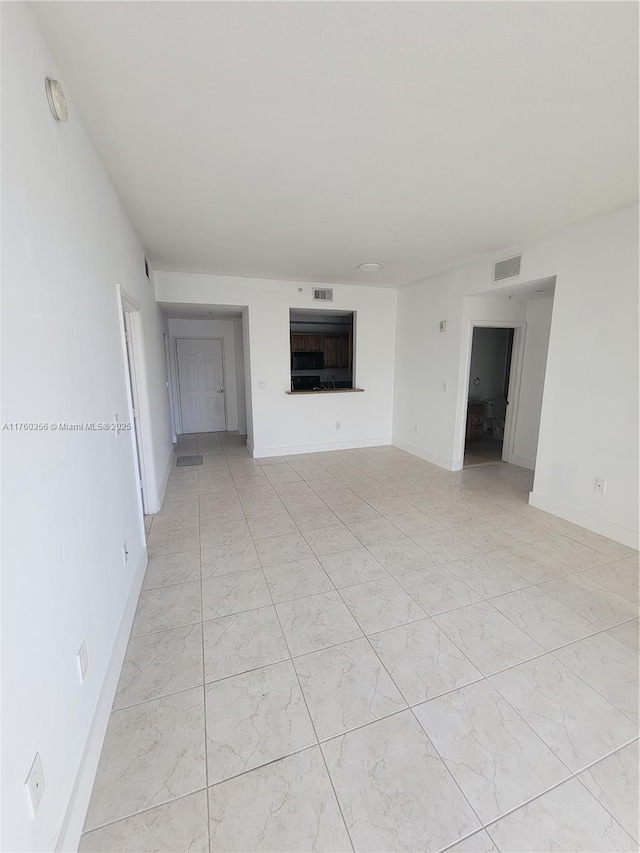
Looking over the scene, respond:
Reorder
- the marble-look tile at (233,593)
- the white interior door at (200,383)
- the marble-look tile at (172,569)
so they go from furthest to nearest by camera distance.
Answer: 1. the white interior door at (200,383)
2. the marble-look tile at (172,569)
3. the marble-look tile at (233,593)

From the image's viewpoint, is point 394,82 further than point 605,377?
No

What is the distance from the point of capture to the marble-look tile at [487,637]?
179cm

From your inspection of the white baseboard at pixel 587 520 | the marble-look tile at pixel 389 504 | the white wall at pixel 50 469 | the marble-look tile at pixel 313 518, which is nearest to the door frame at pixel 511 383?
the white baseboard at pixel 587 520

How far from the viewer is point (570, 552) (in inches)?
109

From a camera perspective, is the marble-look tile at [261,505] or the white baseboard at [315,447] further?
the white baseboard at [315,447]

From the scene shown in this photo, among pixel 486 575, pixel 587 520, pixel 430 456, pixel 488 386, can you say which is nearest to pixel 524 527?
pixel 587 520

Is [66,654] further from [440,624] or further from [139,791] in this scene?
[440,624]

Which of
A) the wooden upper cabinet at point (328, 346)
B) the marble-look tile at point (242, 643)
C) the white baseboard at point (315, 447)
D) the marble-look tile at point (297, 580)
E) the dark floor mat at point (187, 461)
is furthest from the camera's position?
the wooden upper cabinet at point (328, 346)

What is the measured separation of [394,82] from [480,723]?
105 inches

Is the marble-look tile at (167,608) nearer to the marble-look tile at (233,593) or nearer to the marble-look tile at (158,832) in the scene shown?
the marble-look tile at (233,593)

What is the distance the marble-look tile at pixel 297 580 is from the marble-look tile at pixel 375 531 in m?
0.52

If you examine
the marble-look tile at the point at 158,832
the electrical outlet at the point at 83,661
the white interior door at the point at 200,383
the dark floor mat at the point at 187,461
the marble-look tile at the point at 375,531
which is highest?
the white interior door at the point at 200,383

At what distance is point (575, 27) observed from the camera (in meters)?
1.24

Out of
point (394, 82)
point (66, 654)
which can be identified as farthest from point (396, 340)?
point (66, 654)
